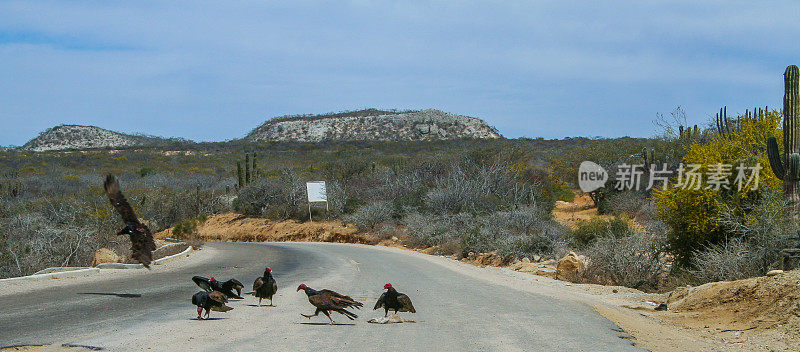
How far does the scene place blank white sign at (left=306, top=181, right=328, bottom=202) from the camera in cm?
4394

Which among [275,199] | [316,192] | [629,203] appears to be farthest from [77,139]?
[629,203]

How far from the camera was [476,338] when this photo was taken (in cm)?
787

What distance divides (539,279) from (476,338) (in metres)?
9.51

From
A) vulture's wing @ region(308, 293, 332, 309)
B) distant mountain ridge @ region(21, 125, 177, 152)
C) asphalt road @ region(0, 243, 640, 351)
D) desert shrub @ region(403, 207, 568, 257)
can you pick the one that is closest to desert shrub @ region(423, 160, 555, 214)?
desert shrub @ region(403, 207, 568, 257)

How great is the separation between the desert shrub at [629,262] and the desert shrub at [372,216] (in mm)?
22387

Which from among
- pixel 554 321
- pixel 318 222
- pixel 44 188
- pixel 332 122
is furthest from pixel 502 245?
pixel 332 122

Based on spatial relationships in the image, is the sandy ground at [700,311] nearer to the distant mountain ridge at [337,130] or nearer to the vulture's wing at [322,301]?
the vulture's wing at [322,301]

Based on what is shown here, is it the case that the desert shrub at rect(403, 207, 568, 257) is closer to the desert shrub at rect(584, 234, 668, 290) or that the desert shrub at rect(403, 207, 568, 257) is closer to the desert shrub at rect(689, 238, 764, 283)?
the desert shrub at rect(584, 234, 668, 290)

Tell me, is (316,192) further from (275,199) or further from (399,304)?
(399,304)

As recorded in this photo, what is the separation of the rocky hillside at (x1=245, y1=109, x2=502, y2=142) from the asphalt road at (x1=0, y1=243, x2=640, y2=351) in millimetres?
112471

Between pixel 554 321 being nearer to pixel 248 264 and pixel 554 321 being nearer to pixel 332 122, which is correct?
pixel 248 264

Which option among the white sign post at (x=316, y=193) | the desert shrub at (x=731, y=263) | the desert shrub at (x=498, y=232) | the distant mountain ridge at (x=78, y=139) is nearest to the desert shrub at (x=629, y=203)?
the desert shrub at (x=498, y=232)

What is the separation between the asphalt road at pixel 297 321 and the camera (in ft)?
24.3

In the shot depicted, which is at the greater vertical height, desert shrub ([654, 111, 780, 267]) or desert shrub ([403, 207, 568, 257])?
desert shrub ([654, 111, 780, 267])
